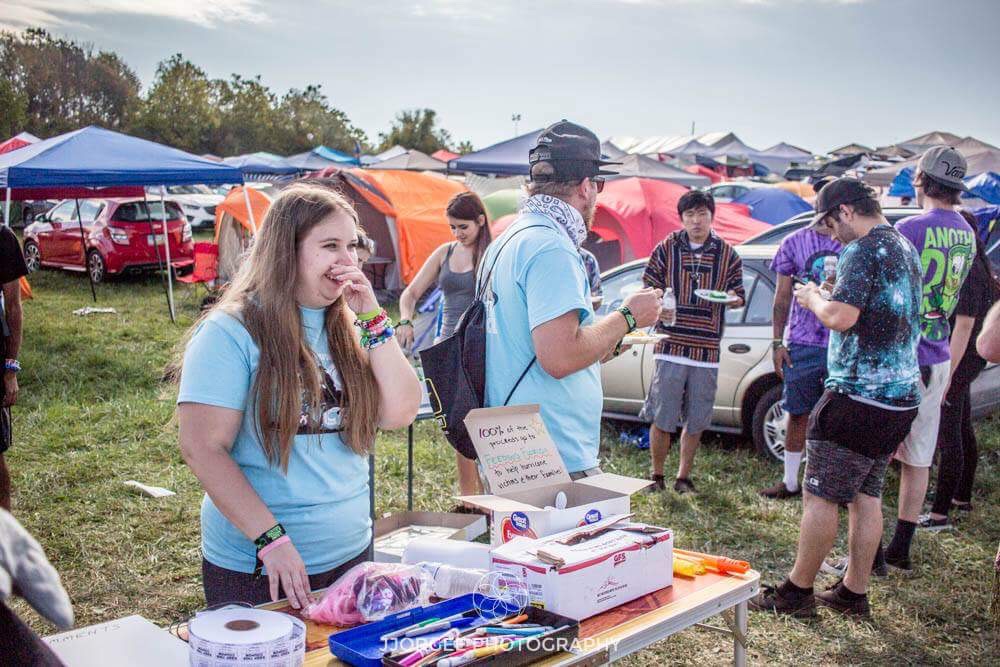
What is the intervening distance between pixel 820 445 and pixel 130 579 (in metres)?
3.45

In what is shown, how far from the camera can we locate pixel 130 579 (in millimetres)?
4527

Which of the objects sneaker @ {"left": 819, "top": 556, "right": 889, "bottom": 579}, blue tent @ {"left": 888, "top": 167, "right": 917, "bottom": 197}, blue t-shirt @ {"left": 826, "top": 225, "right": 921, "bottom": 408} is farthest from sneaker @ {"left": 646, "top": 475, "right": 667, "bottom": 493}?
blue tent @ {"left": 888, "top": 167, "right": 917, "bottom": 197}

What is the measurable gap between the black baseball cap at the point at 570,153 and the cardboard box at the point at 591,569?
1.15m

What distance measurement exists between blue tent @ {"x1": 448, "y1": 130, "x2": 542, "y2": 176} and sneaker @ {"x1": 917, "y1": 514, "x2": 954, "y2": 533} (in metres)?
11.3

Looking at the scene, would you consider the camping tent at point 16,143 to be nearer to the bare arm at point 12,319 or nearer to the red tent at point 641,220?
the red tent at point 641,220

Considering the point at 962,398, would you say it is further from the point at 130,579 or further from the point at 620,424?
the point at 130,579

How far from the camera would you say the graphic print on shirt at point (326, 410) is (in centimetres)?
225

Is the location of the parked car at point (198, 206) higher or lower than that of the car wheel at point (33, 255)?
higher

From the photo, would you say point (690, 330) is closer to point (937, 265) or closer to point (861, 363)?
point (937, 265)

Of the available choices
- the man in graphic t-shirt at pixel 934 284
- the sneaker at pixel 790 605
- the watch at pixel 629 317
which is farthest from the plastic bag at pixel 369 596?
the man in graphic t-shirt at pixel 934 284

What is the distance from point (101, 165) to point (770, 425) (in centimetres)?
861

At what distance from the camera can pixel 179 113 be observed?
51.1m

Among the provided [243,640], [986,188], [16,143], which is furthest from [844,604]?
[16,143]

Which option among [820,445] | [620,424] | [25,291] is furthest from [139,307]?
[820,445]
